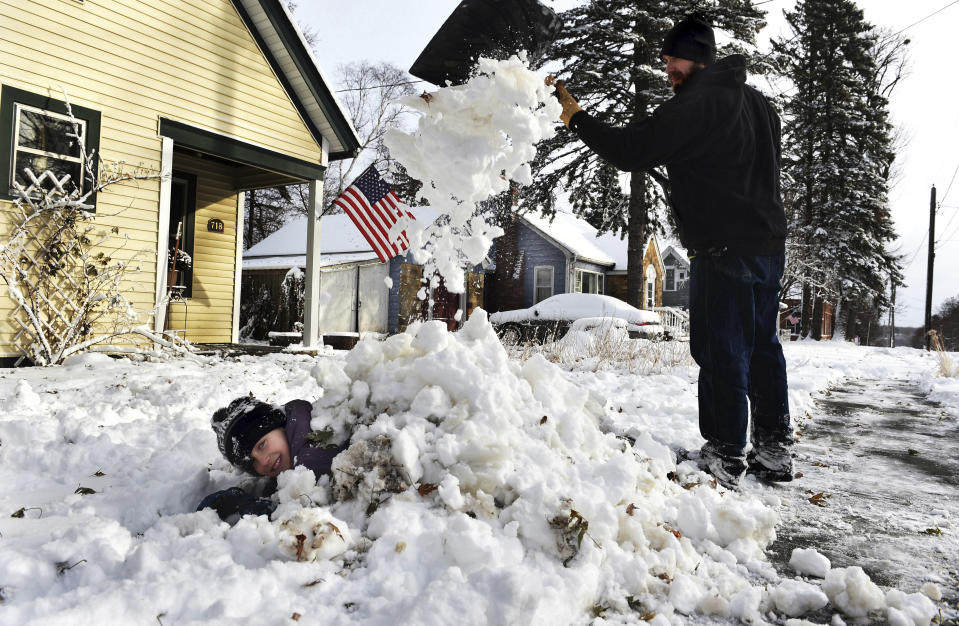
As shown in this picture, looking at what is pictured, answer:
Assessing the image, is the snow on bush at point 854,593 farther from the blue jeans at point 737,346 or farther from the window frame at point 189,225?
the window frame at point 189,225

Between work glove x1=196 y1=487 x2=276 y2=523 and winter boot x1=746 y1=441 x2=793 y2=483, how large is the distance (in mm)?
2227

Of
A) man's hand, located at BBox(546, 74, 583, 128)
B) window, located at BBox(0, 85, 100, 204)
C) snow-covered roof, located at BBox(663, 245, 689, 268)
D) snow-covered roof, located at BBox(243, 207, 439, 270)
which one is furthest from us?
snow-covered roof, located at BBox(663, 245, 689, 268)

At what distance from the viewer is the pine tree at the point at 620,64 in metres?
12.7

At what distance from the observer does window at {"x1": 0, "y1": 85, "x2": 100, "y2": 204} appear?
555 centimetres

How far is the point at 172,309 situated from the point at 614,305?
9478mm

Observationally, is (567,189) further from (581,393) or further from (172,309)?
(581,393)

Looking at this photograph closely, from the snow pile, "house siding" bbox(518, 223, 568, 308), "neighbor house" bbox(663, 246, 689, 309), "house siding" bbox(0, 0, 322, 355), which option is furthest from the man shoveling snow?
"neighbor house" bbox(663, 246, 689, 309)

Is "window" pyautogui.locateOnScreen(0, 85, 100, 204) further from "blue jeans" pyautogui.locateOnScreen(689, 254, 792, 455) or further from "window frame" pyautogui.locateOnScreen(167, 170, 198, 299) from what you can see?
"blue jeans" pyautogui.locateOnScreen(689, 254, 792, 455)

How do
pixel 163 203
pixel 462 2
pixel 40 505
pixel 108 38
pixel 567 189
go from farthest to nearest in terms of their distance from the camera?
1. pixel 567 189
2. pixel 163 203
3. pixel 108 38
4. pixel 462 2
5. pixel 40 505

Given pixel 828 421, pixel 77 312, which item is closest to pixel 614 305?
pixel 828 421

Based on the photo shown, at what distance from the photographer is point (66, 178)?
228 inches

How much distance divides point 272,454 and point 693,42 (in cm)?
261

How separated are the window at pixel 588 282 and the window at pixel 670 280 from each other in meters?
8.58

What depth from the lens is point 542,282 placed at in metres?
20.9
